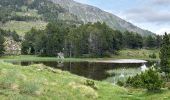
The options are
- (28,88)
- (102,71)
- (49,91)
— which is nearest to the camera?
(28,88)

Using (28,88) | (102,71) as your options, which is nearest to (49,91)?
(28,88)

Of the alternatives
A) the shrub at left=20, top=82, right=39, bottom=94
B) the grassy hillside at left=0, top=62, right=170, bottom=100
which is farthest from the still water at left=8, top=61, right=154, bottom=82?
the shrub at left=20, top=82, right=39, bottom=94

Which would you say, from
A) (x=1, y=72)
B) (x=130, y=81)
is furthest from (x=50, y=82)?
(x=130, y=81)

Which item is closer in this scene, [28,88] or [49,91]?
[28,88]

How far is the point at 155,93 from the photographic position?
4431 cm

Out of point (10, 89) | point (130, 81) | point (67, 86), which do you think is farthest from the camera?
point (130, 81)

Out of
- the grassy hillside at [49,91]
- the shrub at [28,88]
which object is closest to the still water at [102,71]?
the grassy hillside at [49,91]

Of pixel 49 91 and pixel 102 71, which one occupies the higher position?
pixel 49 91

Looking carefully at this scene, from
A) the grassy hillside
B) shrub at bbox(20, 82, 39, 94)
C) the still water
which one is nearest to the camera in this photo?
the grassy hillside

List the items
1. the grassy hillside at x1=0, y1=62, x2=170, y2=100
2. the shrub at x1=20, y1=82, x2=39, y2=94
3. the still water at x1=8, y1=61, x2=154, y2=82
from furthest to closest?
the still water at x1=8, y1=61, x2=154, y2=82 < the shrub at x1=20, y1=82, x2=39, y2=94 < the grassy hillside at x1=0, y1=62, x2=170, y2=100

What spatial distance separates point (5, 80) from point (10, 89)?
2125 mm

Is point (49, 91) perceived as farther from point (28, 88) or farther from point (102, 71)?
point (102, 71)

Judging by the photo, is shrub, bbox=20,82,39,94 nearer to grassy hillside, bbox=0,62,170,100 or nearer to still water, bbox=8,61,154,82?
grassy hillside, bbox=0,62,170,100

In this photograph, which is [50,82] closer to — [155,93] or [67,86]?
[67,86]
